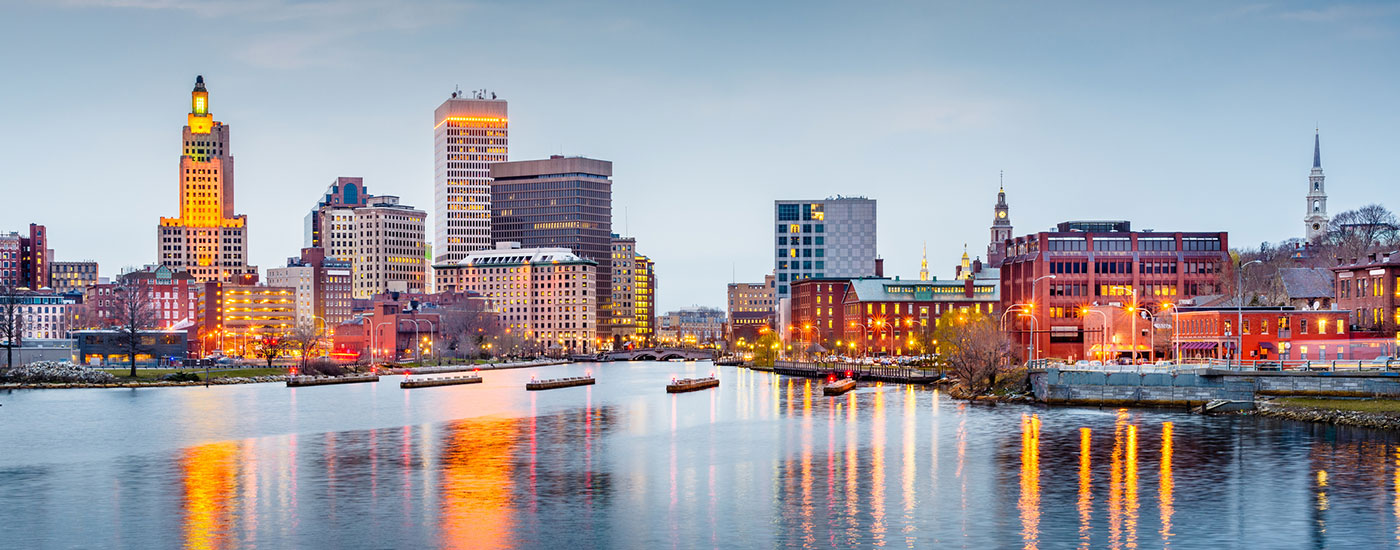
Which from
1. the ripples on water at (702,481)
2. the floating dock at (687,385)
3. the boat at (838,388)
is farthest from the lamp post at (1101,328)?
the floating dock at (687,385)

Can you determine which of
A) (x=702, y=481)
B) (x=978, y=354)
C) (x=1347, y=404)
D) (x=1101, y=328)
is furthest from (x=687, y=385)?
(x=702, y=481)

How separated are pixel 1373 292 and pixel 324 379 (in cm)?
12939

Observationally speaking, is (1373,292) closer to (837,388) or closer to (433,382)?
(837,388)

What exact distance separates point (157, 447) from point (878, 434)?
1923 inches

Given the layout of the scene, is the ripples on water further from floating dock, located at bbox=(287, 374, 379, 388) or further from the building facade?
floating dock, located at bbox=(287, 374, 379, 388)

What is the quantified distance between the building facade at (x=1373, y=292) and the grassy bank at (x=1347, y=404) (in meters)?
31.9

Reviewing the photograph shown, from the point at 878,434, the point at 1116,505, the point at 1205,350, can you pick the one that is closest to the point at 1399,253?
the point at 1205,350

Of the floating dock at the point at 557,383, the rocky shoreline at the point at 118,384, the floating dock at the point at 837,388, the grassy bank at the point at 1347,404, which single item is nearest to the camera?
the grassy bank at the point at 1347,404

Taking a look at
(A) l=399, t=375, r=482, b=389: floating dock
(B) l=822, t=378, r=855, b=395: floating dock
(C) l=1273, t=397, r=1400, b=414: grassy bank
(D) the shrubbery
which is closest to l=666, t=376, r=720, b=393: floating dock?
(B) l=822, t=378, r=855, b=395: floating dock

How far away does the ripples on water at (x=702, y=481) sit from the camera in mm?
52594

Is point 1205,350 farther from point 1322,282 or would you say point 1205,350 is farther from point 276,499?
point 276,499

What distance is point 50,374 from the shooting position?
167m

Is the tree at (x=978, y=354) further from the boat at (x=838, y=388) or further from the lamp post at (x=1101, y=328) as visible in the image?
the boat at (x=838, y=388)

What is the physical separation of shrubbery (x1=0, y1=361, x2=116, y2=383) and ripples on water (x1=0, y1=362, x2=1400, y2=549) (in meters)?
57.4
